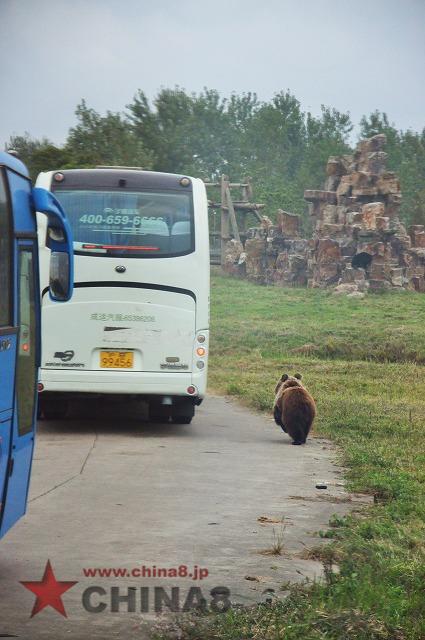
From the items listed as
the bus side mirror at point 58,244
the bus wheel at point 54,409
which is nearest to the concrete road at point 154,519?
the bus wheel at point 54,409

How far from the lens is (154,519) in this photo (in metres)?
9.62

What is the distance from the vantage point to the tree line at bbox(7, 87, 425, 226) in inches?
2376

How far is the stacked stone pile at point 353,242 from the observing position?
50.2m

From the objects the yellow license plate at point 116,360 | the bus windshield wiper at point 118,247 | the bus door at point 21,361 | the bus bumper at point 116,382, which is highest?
the bus windshield wiper at point 118,247

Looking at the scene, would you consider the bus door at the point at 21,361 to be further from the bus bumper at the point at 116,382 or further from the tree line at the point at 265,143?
the tree line at the point at 265,143

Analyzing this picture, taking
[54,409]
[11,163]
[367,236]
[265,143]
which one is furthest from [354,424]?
[265,143]

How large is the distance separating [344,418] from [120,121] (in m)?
21.8

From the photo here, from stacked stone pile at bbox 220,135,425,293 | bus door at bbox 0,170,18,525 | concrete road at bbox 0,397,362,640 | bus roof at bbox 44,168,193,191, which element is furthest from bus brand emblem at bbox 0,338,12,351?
stacked stone pile at bbox 220,135,425,293

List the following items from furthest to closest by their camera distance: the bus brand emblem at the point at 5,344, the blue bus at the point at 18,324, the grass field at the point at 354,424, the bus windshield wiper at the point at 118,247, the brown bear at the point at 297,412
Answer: the bus windshield wiper at the point at 118,247
the brown bear at the point at 297,412
the blue bus at the point at 18,324
the bus brand emblem at the point at 5,344
the grass field at the point at 354,424

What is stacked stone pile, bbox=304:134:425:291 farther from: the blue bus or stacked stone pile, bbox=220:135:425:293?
the blue bus

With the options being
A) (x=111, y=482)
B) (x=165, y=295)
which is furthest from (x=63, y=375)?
(x=111, y=482)

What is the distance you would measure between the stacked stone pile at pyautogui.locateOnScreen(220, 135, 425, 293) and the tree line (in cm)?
612

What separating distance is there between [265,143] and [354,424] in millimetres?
95830

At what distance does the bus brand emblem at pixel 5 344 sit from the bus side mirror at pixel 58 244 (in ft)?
3.69
